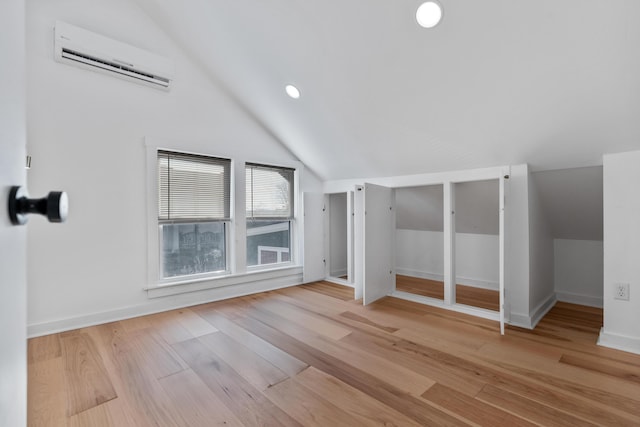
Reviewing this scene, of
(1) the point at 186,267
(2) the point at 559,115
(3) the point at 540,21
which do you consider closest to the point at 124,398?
(1) the point at 186,267

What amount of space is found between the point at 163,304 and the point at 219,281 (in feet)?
2.06

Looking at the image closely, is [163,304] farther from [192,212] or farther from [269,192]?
[269,192]

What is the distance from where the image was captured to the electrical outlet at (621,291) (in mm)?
2387

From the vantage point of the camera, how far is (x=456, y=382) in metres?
1.92

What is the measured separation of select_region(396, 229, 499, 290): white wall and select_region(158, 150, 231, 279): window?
9.63 feet

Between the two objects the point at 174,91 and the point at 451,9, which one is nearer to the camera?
the point at 451,9

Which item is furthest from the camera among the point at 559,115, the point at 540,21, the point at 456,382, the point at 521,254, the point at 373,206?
the point at 373,206

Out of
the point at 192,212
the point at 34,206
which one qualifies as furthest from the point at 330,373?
the point at 192,212

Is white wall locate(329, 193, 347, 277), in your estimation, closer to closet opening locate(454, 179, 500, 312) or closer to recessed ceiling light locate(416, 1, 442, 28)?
closet opening locate(454, 179, 500, 312)

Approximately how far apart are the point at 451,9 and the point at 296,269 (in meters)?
3.47

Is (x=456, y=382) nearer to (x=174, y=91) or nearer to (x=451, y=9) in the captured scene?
(x=451, y=9)

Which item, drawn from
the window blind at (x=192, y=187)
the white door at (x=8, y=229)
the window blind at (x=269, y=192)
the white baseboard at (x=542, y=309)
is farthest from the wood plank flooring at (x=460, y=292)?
the white door at (x=8, y=229)

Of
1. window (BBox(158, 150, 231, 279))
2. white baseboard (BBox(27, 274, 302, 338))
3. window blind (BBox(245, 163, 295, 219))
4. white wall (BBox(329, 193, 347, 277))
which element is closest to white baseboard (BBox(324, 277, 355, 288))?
white wall (BBox(329, 193, 347, 277))

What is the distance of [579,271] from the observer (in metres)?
3.51
